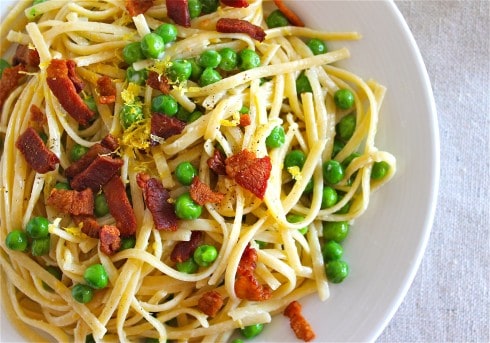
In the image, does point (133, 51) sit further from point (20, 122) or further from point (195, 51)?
point (20, 122)

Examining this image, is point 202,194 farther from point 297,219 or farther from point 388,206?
point 388,206

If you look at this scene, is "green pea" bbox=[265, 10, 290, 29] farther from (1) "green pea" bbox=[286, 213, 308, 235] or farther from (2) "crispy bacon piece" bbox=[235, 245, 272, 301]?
(2) "crispy bacon piece" bbox=[235, 245, 272, 301]

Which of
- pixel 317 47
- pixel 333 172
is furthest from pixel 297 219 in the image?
pixel 317 47

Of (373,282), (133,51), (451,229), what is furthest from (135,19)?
(451,229)

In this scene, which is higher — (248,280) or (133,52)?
(133,52)

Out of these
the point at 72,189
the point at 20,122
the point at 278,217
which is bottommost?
the point at 278,217
